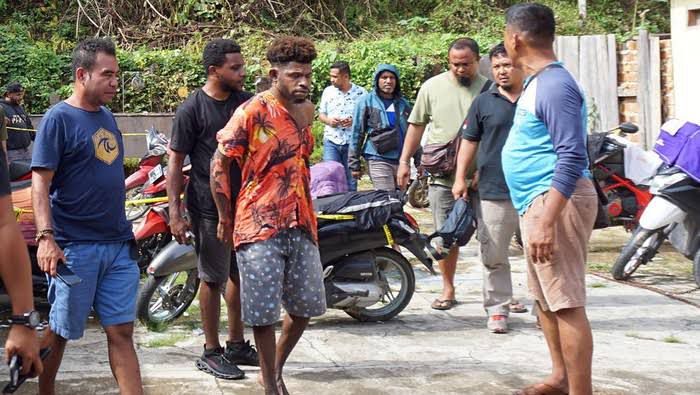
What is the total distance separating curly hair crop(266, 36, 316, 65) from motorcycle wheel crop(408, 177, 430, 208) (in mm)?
7189

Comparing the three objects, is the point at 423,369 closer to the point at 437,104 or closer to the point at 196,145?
the point at 196,145

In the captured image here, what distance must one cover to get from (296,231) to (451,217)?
221 cm

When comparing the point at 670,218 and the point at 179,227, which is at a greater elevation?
the point at 179,227

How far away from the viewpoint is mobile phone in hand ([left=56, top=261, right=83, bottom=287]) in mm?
4441

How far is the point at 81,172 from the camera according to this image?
466 cm

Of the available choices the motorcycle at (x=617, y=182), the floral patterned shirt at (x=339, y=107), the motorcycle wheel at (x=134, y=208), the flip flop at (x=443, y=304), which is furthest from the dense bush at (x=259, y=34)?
the flip flop at (x=443, y=304)

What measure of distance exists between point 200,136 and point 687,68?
24.9 ft

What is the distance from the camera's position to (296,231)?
507 centimetres

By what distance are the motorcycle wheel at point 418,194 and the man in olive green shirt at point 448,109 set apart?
181 inches

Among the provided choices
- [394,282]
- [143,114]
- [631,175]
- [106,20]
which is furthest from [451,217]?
[106,20]

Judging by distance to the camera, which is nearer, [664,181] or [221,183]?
[221,183]

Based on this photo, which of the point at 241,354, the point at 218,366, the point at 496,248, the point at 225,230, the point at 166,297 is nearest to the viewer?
the point at 225,230

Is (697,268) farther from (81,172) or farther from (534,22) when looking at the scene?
(81,172)

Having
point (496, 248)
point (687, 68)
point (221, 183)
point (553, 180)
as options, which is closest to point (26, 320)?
point (221, 183)
